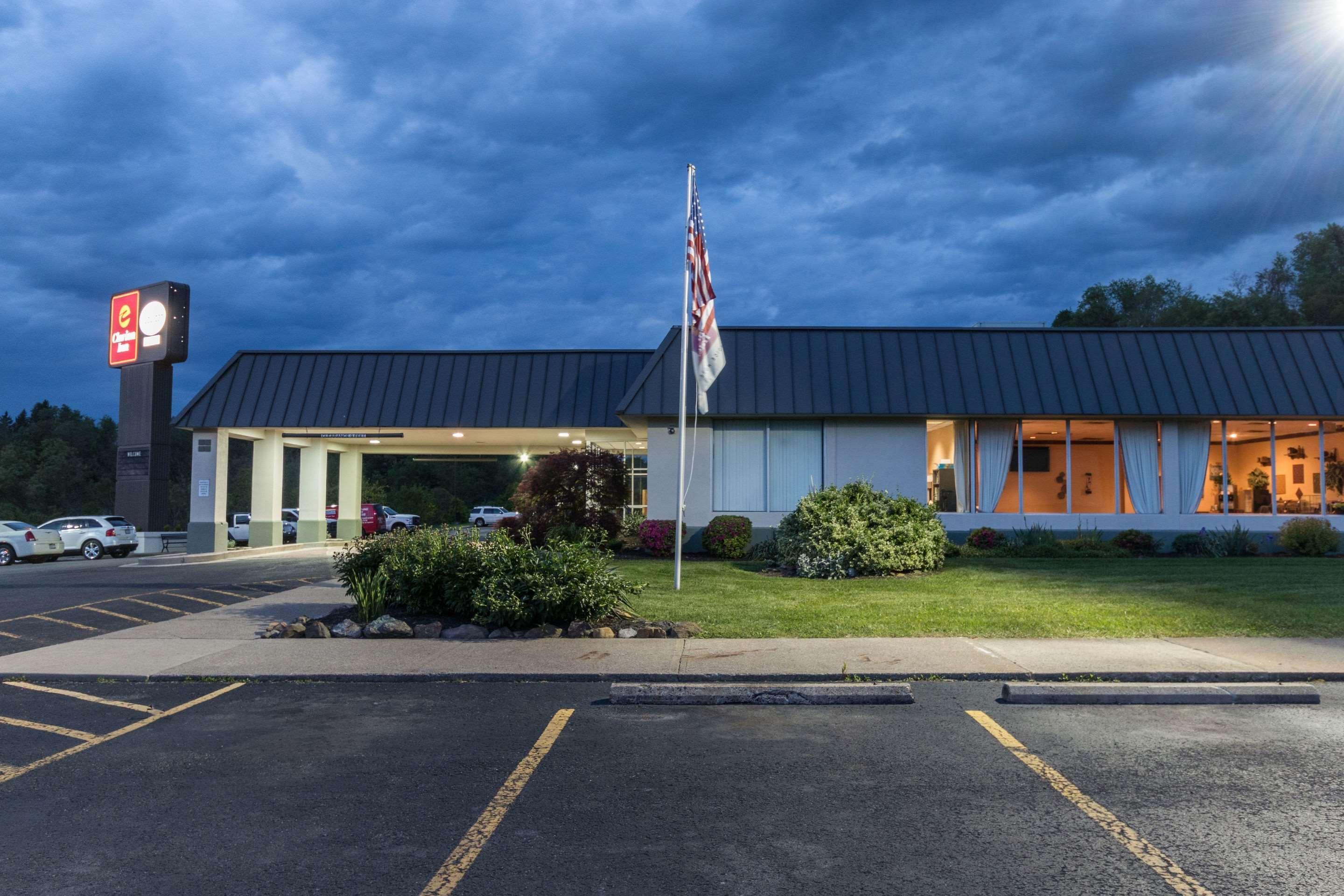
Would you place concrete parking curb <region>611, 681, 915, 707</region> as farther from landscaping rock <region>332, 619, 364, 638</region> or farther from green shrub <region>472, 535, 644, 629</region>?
landscaping rock <region>332, 619, 364, 638</region>

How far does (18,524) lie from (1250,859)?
33.9m

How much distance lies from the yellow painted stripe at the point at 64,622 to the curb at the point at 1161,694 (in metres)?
11.8

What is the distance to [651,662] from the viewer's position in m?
9.23

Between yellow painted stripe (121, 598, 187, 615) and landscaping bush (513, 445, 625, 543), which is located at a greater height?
landscaping bush (513, 445, 625, 543)

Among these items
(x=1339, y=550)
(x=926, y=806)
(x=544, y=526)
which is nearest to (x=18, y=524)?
(x=544, y=526)

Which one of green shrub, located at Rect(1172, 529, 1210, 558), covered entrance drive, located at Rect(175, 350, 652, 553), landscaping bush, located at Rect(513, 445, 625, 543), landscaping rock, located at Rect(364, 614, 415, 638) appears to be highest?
covered entrance drive, located at Rect(175, 350, 652, 553)

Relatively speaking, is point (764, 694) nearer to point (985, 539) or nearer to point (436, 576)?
point (436, 576)

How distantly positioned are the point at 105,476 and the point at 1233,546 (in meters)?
103

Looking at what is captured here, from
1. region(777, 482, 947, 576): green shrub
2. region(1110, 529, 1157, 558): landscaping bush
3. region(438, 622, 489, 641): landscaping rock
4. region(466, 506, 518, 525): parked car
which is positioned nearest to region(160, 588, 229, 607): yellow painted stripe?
region(438, 622, 489, 641): landscaping rock

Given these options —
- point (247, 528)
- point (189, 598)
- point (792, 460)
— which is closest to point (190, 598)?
point (189, 598)

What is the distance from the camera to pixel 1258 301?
5481cm

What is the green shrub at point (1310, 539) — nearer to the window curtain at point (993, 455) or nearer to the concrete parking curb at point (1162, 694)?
the window curtain at point (993, 455)

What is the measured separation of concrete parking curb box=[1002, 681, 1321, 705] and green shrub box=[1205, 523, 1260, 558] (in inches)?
589

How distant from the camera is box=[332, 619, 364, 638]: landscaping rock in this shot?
36.8 ft
